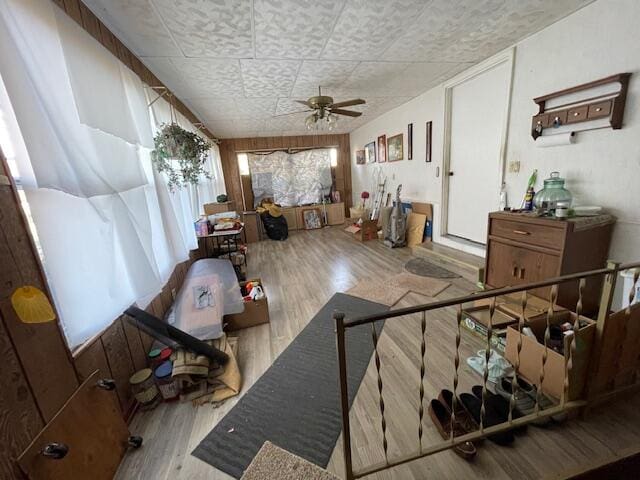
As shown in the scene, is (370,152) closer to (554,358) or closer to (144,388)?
(554,358)

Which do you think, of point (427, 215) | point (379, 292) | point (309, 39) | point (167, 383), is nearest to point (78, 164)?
point (167, 383)

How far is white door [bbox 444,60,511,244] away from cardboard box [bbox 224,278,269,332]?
2796mm

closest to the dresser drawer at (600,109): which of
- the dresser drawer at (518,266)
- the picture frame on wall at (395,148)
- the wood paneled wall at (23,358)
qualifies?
the dresser drawer at (518,266)

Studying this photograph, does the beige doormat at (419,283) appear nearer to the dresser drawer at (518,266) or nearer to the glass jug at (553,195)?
the dresser drawer at (518,266)

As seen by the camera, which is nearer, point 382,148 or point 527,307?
point 527,307

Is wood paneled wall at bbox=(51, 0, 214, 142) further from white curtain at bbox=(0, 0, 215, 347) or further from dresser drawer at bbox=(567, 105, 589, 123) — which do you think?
dresser drawer at bbox=(567, 105, 589, 123)

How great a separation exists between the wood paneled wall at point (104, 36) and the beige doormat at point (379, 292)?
2847 millimetres

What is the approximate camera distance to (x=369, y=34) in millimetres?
2031

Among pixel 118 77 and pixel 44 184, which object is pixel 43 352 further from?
pixel 118 77

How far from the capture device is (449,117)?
3.50m

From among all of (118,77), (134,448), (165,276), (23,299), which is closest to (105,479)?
(134,448)

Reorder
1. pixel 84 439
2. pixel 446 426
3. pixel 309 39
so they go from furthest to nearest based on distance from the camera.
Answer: pixel 309 39
pixel 446 426
pixel 84 439

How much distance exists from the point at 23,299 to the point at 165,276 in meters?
1.16

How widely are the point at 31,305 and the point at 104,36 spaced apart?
1.80m
